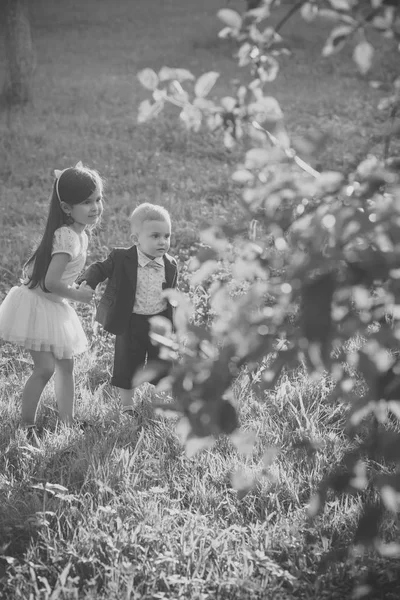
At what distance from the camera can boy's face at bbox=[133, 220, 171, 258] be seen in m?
3.98

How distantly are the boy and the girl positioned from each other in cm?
22

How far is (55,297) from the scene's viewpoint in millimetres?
3881

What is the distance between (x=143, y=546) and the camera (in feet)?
9.00

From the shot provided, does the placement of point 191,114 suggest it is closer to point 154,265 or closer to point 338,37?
point 338,37

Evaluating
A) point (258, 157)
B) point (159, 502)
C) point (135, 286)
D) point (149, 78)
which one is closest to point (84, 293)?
point (135, 286)

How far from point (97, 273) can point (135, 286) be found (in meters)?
0.23

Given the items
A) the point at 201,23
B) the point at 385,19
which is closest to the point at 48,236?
the point at 385,19

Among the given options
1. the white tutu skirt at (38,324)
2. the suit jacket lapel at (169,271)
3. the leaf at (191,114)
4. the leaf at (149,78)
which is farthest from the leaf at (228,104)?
the suit jacket lapel at (169,271)

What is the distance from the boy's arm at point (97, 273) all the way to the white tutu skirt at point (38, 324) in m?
0.19

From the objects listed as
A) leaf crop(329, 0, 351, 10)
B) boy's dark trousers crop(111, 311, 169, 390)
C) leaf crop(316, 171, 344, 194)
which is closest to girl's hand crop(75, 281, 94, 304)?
boy's dark trousers crop(111, 311, 169, 390)

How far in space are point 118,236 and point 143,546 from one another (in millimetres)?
4582

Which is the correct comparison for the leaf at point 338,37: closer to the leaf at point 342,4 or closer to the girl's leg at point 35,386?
the leaf at point 342,4

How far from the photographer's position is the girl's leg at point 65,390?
12.7 feet

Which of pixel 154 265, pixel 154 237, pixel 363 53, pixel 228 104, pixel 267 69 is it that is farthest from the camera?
pixel 154 265
